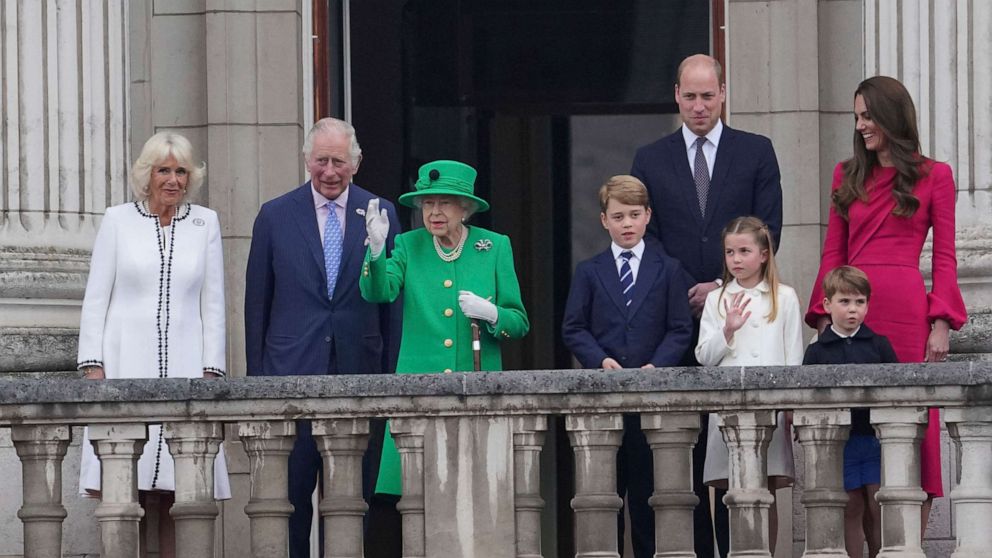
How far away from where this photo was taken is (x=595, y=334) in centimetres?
827

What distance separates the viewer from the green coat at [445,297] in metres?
8.32

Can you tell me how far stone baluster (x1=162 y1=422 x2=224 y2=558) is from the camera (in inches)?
297

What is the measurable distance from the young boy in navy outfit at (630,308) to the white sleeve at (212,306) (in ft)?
4.31

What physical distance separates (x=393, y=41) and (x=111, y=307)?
137 inches

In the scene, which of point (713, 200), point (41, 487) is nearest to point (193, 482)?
point (41, 487)

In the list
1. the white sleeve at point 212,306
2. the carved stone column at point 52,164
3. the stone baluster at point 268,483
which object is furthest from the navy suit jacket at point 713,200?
the carved stone column at point 52,164

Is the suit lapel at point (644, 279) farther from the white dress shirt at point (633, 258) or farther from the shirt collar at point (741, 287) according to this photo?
the shirt collar at point (741, 287)

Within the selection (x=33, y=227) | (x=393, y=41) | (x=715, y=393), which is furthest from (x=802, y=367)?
(x=393, y=41)

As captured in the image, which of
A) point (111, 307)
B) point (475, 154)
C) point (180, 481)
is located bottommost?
point (180, 481)

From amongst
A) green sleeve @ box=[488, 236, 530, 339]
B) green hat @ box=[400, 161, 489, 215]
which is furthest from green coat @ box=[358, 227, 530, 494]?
green hat @ box=[400, 161, 489, 215]

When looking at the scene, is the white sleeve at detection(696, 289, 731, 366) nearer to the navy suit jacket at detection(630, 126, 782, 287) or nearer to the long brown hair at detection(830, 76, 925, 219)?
the navy suit jacket at detection(630, 126, 782, 287)

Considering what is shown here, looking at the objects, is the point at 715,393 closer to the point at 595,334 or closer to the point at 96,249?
the point at 595,334

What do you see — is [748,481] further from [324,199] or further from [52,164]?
[52,164]

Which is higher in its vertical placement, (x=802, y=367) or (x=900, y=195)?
(x=900, y=195)
